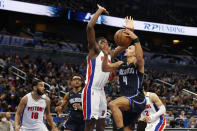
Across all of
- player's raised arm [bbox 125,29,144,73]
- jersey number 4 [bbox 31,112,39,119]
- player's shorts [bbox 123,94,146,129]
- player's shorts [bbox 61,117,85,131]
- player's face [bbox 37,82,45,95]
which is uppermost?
player's raised arm [bbox 125,29,144,73]

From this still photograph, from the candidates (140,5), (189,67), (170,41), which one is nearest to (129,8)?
(140,5)

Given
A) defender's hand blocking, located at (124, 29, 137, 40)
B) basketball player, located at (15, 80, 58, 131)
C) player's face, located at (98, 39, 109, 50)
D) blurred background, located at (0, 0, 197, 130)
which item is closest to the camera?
defender's hand blocking, located at (124, 29, 137, 40)

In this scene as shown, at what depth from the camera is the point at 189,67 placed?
27.4 metres

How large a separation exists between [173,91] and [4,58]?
402 inches

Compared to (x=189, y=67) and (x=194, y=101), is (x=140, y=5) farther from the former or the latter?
(x=194, y=101)

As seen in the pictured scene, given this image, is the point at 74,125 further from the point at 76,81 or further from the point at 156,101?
the point at 156,101

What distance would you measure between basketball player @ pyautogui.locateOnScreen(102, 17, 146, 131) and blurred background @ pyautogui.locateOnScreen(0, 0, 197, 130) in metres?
7.24

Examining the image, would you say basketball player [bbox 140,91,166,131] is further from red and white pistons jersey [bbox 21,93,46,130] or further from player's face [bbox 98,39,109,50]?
red and white pistons jersey [bbox 21,93,46,130]

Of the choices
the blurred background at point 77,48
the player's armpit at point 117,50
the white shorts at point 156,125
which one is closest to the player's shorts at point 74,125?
the white shorts at point 156,125

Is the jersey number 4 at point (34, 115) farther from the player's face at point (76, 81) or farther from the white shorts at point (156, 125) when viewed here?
the white shorts at point (156, 125)

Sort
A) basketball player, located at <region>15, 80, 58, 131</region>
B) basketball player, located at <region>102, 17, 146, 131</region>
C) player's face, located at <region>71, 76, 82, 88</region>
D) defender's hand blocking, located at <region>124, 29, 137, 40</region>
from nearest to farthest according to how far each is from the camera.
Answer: basketball player, located at <region>102, 17, 146, 131</region>, defender's hand blocking, located at <region>124, 29, 137, 40</region>, basketball player, located at <region>15, 80, 58, 131</region>, player's face, located at <region>71, 76, 82, 88</region>

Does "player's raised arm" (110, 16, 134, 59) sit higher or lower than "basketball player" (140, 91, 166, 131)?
higher

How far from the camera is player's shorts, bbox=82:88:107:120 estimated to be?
616cm

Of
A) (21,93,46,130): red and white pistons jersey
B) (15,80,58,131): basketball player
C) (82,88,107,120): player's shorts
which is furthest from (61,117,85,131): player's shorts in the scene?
(82,88,107,120): player's shorts
